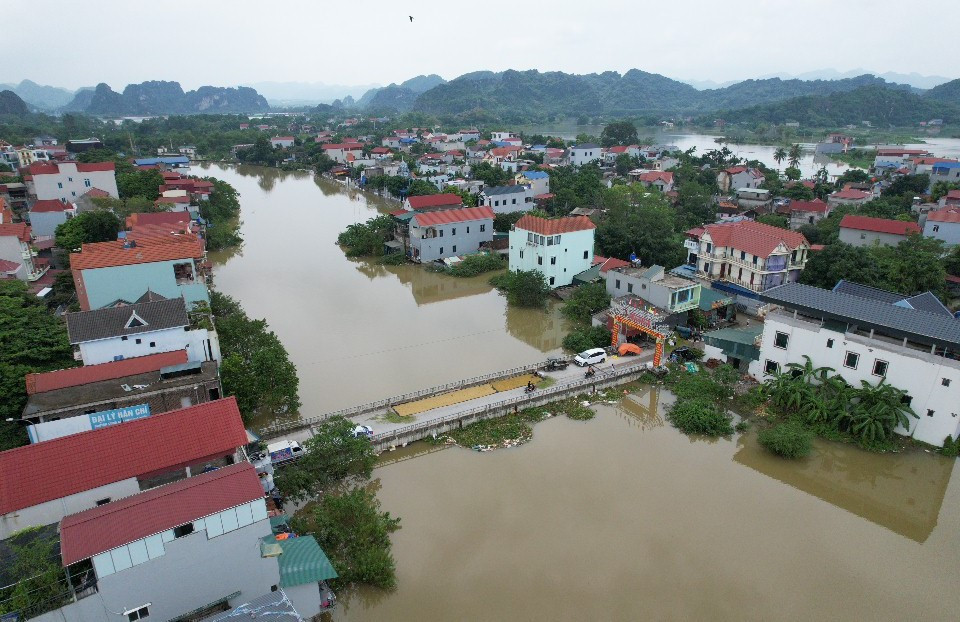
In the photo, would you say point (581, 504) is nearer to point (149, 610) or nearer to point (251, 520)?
point (251, 520)

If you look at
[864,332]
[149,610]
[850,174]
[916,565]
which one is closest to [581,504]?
[916,565]

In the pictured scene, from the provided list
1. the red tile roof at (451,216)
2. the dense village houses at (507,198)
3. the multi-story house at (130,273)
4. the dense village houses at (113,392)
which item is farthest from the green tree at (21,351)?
the dense village houses at (507,198)

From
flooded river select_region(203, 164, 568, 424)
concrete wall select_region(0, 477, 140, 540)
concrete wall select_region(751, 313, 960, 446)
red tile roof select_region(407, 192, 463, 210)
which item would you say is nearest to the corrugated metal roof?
concrete wall select_region(751, 313, 960, 446)

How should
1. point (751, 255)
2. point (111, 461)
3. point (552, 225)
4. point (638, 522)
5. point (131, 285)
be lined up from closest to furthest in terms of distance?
point (111, 461) < point (638, 522) < point (131, 285) < point (751, 255) < point (552, 225)

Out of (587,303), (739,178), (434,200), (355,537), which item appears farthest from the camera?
(739,178)

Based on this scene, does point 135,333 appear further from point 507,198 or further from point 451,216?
point 507,198

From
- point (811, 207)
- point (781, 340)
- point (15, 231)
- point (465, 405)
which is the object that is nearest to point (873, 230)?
point (811, 207)

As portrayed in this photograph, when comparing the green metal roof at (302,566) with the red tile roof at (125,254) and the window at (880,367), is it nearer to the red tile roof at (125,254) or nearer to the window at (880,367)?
the red tile roof at (125,254)
